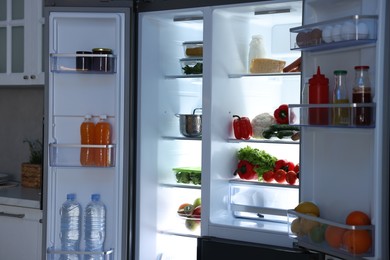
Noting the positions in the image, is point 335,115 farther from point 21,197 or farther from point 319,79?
point 21,197

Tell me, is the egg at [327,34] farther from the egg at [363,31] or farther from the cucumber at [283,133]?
the cucumber at [283,133]

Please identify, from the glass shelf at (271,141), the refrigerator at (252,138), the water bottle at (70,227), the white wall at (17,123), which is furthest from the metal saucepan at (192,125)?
the white wall at (17,123)

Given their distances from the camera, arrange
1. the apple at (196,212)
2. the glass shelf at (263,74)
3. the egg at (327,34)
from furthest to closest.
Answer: the apple at (196,212) < the glass shelf at (263,74) < the egg at (327,34)

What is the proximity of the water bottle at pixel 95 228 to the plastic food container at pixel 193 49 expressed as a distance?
2.96ft

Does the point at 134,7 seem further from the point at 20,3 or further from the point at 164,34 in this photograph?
the point at 20,3

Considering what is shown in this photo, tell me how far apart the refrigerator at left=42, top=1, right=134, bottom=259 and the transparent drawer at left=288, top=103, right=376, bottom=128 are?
1.04m

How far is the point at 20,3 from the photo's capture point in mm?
3838

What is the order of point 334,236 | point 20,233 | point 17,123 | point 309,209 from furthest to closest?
point 17,123 → point 20,233 → point 309,209 → point 334,236

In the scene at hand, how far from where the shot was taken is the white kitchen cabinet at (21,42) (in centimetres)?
373

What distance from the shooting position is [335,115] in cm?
207

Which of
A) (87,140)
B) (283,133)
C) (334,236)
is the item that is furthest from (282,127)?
(87,140)

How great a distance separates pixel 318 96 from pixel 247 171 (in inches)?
35.1

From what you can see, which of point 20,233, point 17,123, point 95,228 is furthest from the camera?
point 17,123

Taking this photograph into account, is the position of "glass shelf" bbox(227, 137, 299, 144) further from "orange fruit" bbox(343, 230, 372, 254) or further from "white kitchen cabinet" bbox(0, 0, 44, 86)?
"white kitchen cabinet" bbox(0, 0, 44, 86)
